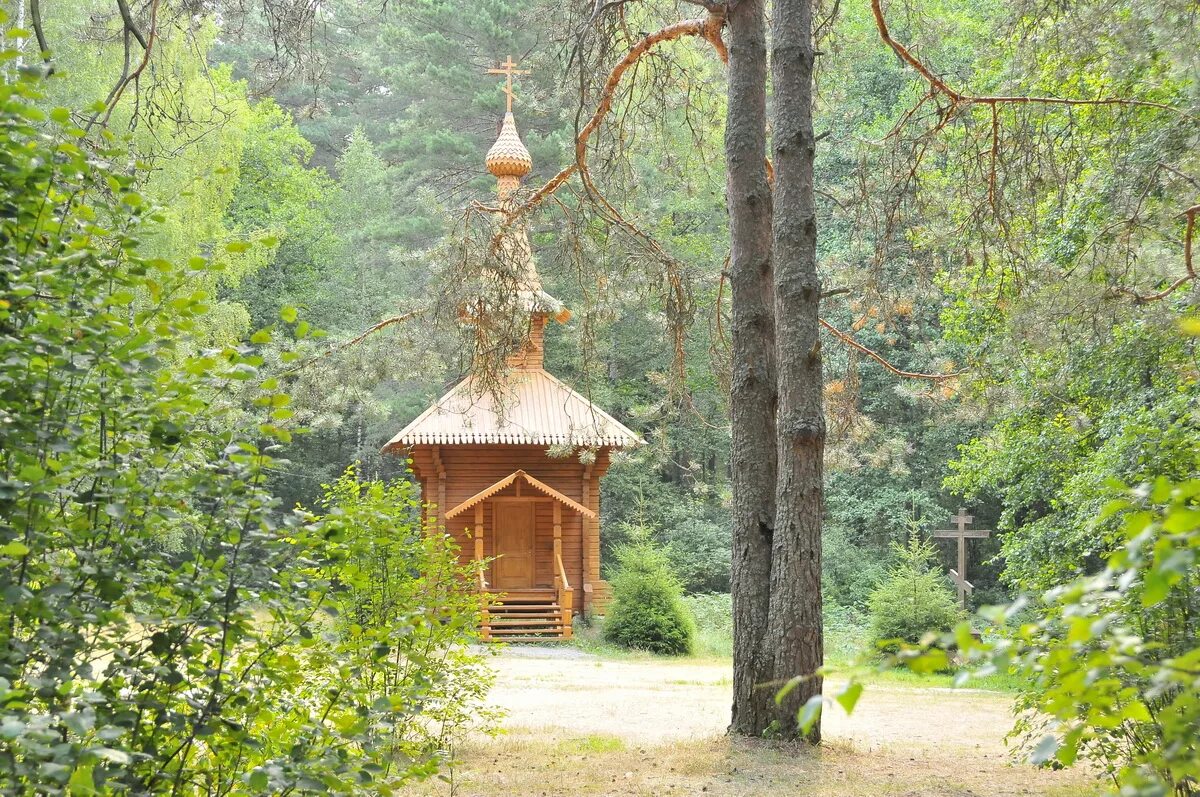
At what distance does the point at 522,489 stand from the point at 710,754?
40.2 ft

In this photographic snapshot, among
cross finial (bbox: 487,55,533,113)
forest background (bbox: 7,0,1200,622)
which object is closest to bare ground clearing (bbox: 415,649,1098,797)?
forest background (bbox: 7,0,1200,622)

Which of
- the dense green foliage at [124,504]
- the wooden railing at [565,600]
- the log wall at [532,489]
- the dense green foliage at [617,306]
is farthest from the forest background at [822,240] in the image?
the wooden railing at [565,600]

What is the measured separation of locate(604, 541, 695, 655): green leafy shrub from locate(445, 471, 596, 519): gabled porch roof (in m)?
1.23

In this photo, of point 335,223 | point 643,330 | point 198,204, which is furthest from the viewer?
point 335,223

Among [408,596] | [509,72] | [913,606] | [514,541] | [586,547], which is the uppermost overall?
[509,72]

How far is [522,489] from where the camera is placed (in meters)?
19.5

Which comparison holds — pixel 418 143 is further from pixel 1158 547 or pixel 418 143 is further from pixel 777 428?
pixel 1158 547

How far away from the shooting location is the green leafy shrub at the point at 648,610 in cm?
1764

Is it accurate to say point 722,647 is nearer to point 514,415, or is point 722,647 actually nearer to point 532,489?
point 532,489

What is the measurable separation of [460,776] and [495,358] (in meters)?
3.78

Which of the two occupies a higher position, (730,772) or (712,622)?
(730,772)

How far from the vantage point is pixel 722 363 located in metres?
10.7

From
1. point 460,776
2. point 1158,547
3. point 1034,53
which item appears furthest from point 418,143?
point 1158,547

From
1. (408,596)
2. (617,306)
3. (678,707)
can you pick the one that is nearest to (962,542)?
(678,707)
